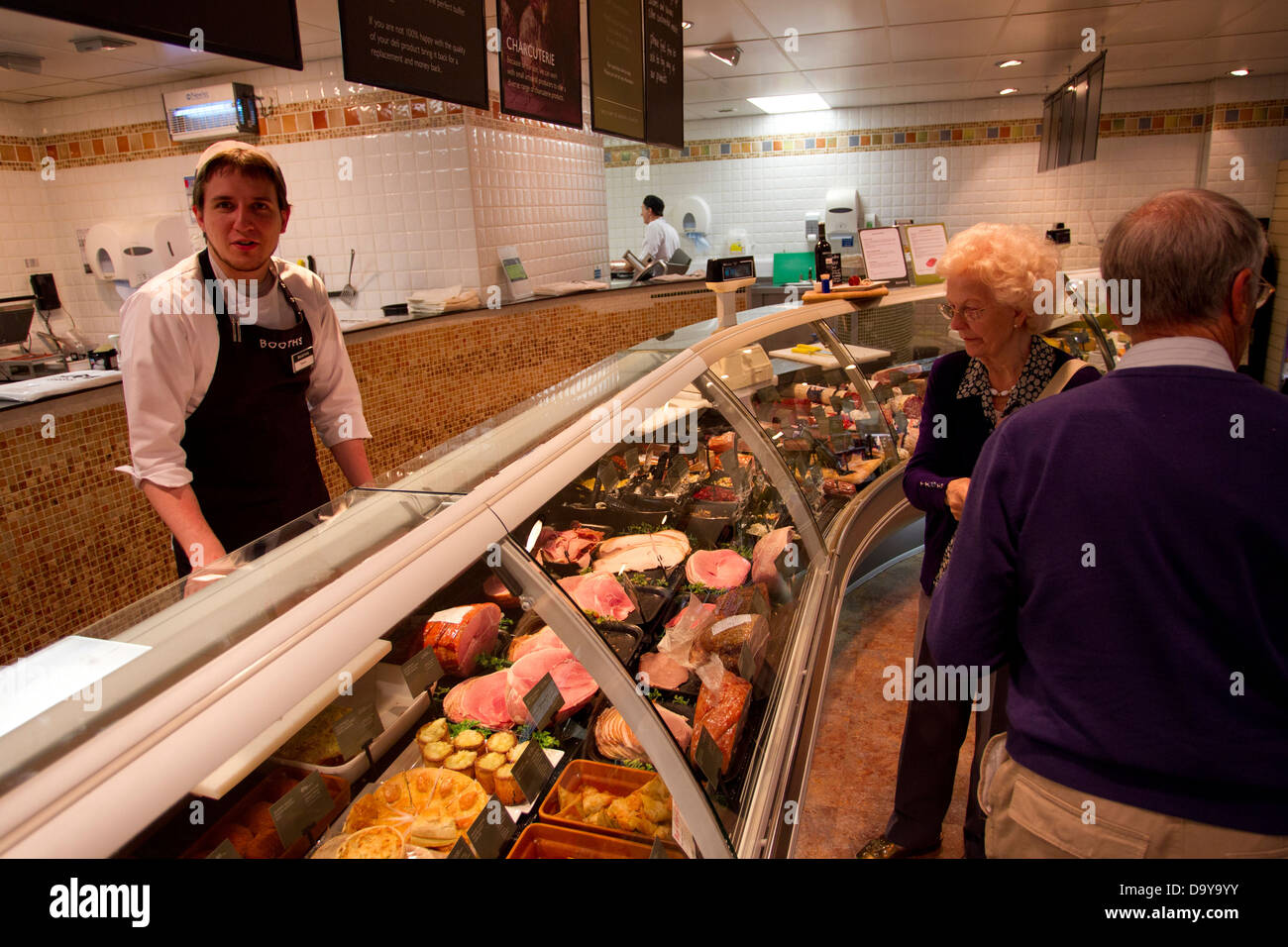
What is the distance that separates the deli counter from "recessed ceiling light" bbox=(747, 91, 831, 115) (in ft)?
24.0

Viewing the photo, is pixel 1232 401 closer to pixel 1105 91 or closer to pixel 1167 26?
pixel 1167 26

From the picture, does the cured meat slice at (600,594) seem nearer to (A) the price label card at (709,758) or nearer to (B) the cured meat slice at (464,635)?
(B) the cured meat slice at (464,635)

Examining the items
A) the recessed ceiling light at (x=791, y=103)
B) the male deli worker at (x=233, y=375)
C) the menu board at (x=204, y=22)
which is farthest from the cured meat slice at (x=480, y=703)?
the recessed ceiling light at (x=791, y=103)

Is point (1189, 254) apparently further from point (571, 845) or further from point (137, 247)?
point (137, 247)

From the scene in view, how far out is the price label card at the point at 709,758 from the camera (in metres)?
1.62

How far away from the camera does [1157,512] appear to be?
1.09 m

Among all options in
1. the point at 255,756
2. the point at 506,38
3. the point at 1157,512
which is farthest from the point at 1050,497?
the point at 506,38

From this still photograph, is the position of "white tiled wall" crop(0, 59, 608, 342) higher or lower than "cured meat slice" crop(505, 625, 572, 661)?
higher

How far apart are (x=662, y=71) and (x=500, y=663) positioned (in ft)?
13.1

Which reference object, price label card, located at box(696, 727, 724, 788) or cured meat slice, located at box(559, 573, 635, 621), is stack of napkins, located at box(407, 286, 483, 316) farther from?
price label card, located at box(696, 727, 724, 788)

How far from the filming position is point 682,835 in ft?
4.80

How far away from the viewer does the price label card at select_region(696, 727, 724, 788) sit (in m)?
1.62

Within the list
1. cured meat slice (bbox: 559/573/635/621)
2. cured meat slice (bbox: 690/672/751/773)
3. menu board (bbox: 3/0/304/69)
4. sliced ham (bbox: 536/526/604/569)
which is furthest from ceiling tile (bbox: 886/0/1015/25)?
cured meat slice (bbox: 690/672/751/773)

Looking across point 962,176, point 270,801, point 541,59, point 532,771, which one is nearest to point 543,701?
point 532,771
